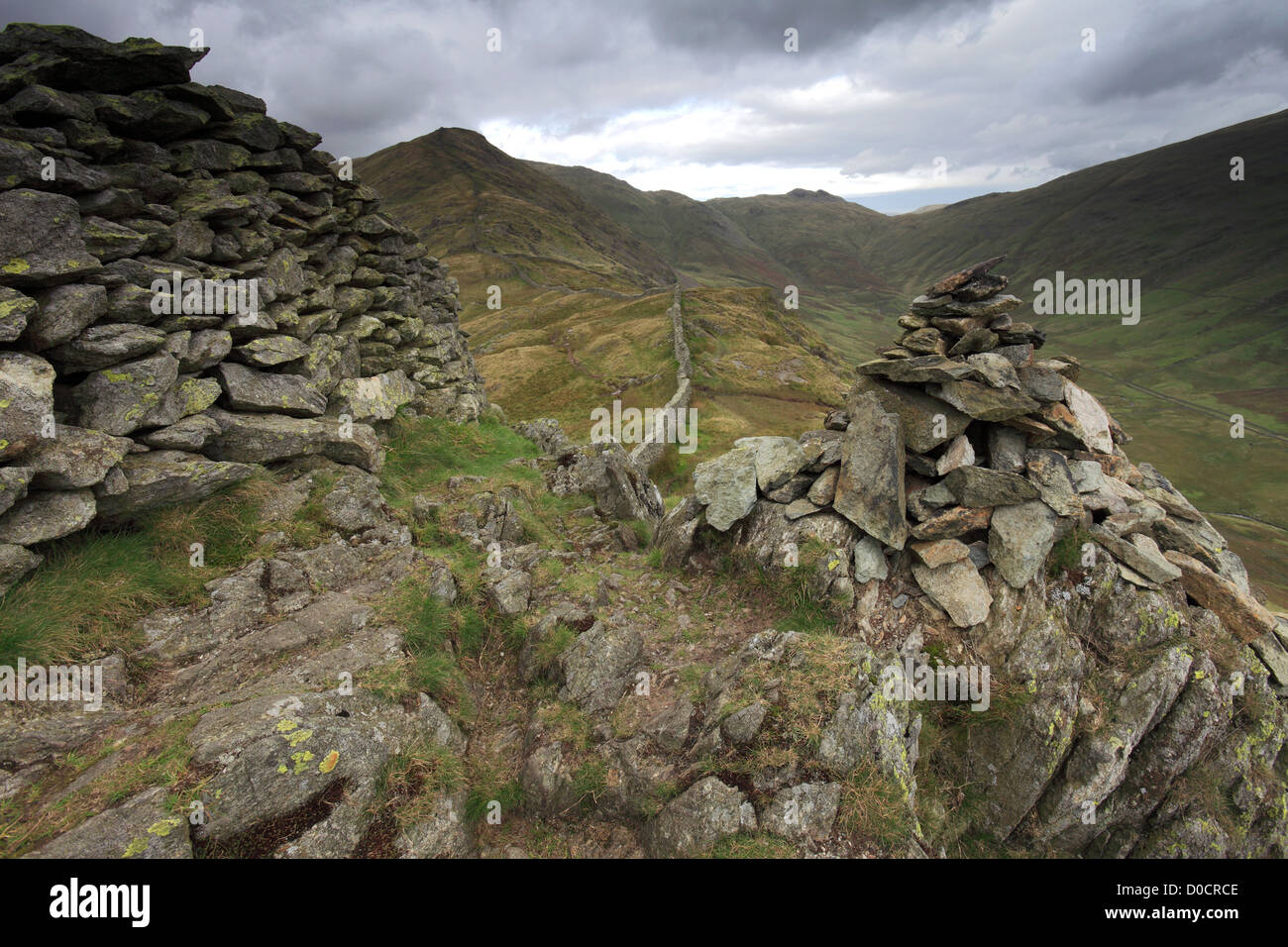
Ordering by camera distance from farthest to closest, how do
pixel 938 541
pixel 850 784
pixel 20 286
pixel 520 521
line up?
pixel 520 521 < pixel 938 541 < pixel 20 286 < pixel 850 784

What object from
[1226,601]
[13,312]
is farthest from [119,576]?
[1226,601]

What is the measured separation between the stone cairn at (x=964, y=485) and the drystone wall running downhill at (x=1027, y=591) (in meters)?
0.05

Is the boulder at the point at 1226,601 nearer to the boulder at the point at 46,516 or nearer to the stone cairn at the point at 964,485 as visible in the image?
the stone cairn at the point at 964,485

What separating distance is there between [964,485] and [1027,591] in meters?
2.49

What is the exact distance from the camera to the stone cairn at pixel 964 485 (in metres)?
11.9

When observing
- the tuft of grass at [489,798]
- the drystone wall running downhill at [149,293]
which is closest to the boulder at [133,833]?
the tuft of grass at [489,798]

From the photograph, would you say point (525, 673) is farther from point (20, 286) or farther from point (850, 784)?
point (20, 286)

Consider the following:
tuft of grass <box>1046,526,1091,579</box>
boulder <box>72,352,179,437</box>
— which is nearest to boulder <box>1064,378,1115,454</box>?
tuft of grass <box>1046,526,1091,579</box>

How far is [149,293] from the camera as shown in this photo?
431 inches

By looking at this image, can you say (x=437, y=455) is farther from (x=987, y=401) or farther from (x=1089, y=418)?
(x=1089, y=418)

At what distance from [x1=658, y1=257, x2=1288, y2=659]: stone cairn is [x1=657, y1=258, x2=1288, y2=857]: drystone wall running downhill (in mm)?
45
